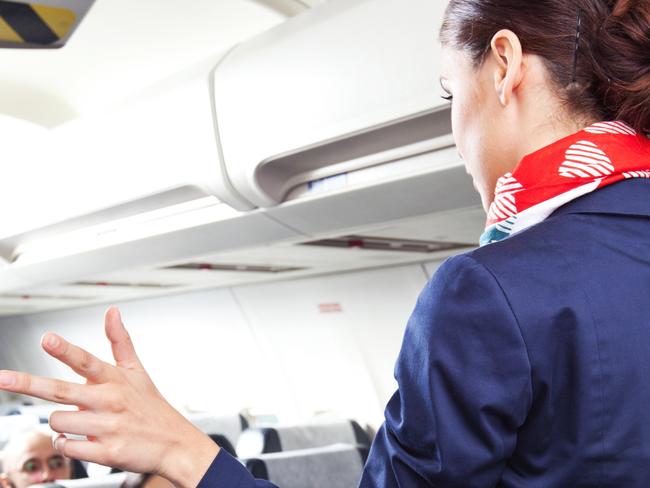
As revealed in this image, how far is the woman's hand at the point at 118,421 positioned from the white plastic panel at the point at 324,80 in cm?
116

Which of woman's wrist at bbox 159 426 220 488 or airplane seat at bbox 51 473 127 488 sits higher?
woman's wrist at bbox 159 426 220 488

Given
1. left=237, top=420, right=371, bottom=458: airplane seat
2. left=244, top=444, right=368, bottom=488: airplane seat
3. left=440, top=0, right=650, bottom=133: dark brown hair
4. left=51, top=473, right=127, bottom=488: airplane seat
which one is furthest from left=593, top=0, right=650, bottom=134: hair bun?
left=237, top=420, right=371, bottom=458: airplane seat

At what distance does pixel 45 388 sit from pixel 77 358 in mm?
44

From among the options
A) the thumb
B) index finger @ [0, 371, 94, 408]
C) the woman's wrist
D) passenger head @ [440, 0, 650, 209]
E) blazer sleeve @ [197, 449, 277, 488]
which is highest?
passenger head @ [440, 0, 650, 209]

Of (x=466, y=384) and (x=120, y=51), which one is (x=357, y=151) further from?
(x=120, y=51)

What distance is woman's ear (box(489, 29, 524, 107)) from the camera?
916mm

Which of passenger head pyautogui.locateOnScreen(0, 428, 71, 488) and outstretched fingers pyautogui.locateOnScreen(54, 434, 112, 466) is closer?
outstretched fingers pyautogui.locateOnScreen(54, 434, 112, 466)

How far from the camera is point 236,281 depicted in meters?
5.62

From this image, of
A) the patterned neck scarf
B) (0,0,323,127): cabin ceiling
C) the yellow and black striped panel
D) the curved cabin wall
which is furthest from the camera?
the curved cabin wall

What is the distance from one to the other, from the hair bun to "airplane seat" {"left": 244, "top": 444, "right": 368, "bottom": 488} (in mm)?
3695

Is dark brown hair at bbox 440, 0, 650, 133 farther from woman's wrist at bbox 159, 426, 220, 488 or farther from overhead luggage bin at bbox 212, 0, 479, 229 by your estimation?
overhead luggage bin at bbox 212, 0, 479, 229

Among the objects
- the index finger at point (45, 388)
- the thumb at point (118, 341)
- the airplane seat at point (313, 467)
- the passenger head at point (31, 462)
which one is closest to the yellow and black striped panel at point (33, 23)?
the thumb at point (118, 341)

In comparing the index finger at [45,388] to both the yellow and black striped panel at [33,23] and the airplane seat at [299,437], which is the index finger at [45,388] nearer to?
the yellow and black striped panel at [33,23]

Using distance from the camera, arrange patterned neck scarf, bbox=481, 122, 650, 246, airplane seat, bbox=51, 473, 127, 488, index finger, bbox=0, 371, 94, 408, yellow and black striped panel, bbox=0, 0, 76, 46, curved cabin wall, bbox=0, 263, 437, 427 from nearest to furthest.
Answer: index finger, bbox=0, 371, 94, 408 < patterned neck scarf, bbox=481, 122, 650, 246 < yellow and black striped panel, bbox=0, 0, 76, 46 < airplane seat, bbox=51, 473, 127, 488 < curved cabin wall, bbox=0, 263, 437, 427
